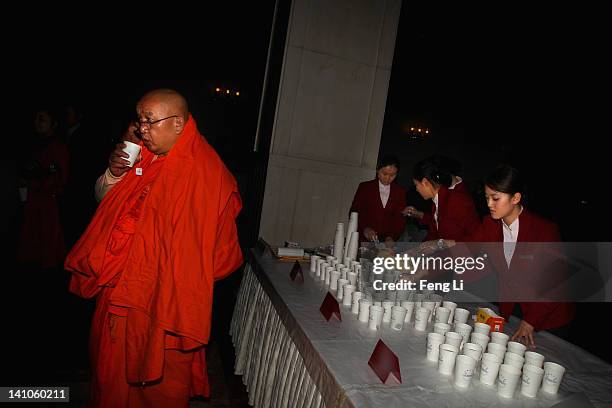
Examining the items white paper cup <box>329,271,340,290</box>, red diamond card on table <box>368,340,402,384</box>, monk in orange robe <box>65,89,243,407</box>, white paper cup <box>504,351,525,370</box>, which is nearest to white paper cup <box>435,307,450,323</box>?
white paper cup <box>504,351,525,370</box>

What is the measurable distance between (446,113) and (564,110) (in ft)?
7.78

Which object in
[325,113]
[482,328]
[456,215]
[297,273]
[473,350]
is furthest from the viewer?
[325,113]

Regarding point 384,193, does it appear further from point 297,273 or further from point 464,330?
point 464,330

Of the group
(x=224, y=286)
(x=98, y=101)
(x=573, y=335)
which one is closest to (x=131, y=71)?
(x=98, y=101)

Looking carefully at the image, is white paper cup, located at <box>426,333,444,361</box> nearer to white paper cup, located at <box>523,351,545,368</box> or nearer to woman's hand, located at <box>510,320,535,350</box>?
white paper cup, located at <box>523,351,545,368</box>

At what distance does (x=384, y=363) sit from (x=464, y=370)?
0.79 feet

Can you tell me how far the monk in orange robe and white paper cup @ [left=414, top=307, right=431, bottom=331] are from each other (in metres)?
0.84

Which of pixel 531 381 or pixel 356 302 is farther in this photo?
pixel 356 302

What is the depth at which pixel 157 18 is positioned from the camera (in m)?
6.05

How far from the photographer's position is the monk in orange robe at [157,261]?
138cm

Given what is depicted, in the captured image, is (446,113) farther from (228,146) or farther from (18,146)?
(18,146)

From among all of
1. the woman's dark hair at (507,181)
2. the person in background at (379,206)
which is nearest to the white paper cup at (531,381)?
the woman's dark hair at (507,181)

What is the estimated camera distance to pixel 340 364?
1238 millimetres

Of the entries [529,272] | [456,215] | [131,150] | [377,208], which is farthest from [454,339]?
[377,208]
